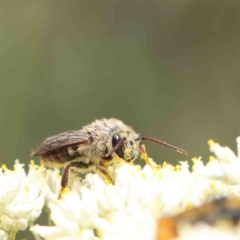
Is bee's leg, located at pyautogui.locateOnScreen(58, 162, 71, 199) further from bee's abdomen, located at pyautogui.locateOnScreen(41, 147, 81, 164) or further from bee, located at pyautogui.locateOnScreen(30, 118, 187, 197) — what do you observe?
bee's abdomen, located at pyautogui.locateOnScreen(41, 147, 81, 164)

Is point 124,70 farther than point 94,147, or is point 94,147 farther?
point 124,70

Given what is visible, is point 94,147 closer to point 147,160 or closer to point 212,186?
point 147,160

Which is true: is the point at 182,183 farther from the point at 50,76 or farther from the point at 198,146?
the point at 50,76

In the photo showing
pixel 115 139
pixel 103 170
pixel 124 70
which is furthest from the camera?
pixel 124 70

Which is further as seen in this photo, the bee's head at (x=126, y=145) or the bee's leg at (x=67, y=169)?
the bee's head at (x=126, y=145)

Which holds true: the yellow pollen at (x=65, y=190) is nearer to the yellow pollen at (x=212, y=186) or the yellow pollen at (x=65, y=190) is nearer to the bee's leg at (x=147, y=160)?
the bee's leg at (x=147, y=160)

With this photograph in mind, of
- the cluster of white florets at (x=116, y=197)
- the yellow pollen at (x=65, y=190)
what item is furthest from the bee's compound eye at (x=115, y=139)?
the yellow pollen at (x=65, y=190)

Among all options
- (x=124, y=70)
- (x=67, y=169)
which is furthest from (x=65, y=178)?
(x=124, y=70)
